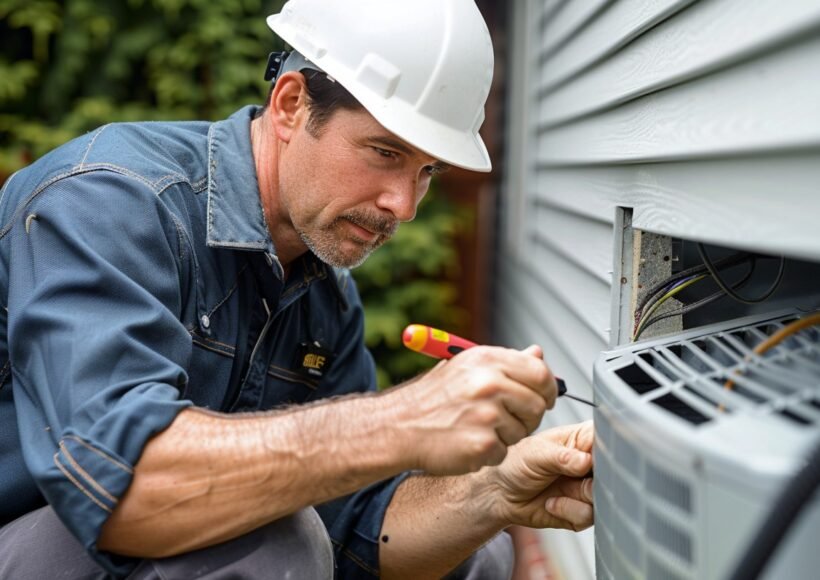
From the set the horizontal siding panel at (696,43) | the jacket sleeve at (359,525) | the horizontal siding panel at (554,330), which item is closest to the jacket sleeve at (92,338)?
the jacket sleeve at (359,525)

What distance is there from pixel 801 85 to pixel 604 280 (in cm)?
120

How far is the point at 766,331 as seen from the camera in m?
1.26

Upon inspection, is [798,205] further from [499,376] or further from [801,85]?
[499,376]

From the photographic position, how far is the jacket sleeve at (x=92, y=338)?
1309 mm

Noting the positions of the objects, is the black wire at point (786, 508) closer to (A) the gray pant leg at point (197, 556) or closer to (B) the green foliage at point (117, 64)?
(A) the gray pant leg at point (197, 556)

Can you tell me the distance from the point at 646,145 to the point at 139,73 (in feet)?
11.1

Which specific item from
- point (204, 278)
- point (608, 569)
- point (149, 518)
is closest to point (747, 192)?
point (608, 569)

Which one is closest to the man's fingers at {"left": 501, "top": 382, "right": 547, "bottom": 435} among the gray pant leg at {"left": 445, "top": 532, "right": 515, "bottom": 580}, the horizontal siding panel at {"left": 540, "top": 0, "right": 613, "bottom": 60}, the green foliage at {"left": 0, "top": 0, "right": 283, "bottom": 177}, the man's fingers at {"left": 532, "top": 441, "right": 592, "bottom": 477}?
the man's fingers at {"left": 532, "top": 441, "right": 592, "bottom": 477}

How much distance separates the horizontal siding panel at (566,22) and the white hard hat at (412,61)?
0.61m

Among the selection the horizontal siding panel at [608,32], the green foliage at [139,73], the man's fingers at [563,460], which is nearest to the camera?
the man's fingers at [563,460]

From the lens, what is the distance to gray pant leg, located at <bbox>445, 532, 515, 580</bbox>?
210 centimetres

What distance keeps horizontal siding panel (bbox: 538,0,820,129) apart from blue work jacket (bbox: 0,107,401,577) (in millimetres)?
856

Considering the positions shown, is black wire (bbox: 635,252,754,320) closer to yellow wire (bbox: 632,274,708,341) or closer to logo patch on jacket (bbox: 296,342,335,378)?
yellow wire (bbox: 632,274,708,341)

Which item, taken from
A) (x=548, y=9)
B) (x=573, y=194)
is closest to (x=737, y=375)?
(x=573, y=194)
